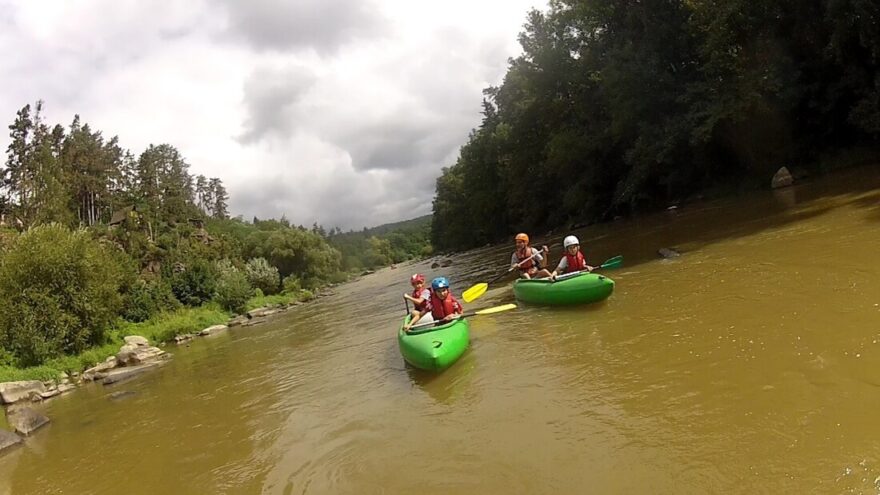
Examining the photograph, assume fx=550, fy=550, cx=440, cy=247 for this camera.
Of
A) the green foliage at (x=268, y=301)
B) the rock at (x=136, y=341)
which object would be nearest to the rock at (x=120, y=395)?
the rock at (x=136, y=341)

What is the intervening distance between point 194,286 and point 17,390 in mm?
18449

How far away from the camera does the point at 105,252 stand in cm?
2562

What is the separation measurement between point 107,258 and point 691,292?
24.5m

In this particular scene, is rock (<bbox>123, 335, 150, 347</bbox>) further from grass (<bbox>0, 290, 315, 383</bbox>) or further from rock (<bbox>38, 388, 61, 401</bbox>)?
rock (<bbox>38, 388, 61, 401</bbox>)

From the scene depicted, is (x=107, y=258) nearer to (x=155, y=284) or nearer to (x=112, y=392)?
(x=155, y=284)

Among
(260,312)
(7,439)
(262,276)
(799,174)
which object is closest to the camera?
(7,439)

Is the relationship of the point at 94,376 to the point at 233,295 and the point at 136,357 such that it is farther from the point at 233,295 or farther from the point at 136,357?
the point at 233,295

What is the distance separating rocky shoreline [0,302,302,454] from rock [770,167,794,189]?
23.9 meters

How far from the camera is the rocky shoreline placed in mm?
11211

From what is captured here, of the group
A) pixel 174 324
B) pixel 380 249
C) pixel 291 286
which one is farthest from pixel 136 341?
pixel 380 249

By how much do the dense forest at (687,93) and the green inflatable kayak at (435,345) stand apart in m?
18.3

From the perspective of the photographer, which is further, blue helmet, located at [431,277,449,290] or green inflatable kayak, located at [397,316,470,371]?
blue helmet, located at [431,277,449,290]

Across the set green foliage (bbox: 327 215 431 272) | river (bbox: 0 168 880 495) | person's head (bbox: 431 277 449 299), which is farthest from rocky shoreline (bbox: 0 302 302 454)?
green foliage (bbox: 327 215 431 272)

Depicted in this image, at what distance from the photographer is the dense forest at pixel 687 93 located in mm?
20828
